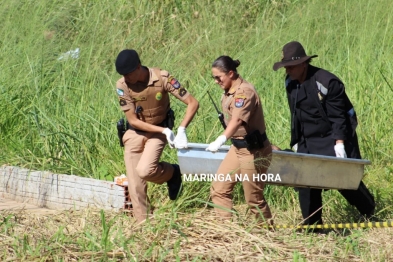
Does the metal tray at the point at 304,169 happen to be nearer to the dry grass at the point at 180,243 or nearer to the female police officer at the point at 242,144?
the female police officer at the point at 242,144

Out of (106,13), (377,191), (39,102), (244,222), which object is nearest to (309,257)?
(244,222)

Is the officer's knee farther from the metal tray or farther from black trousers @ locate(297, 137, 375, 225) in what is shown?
black trousers @ locate(297, 137, 375, 225)

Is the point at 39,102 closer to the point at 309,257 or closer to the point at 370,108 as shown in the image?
the point at 370,108

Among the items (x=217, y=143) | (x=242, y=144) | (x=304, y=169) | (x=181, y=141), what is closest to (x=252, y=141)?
(x=242, y=144)

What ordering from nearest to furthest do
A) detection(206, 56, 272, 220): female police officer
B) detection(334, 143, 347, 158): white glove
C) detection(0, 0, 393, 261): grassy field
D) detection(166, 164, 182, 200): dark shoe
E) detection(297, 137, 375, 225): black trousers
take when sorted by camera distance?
1. detection(0, 0, 393, 261): grassy field
2. detection(206, 56, 272, 220): female police officer
3. detection(334, 143, 347, 158): white glove
4. detection(297, 137, 375, 225): black trousers
5. detection(166, 164, 182, 200): dark shoe

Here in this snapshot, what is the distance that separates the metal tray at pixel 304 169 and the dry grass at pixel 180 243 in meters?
0.39

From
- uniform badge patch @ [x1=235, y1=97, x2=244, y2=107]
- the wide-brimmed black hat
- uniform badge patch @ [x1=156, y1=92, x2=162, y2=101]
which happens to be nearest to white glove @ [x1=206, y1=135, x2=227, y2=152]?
uniform badge patch @ [x1=235, y1=97, x2=244, y2=107]

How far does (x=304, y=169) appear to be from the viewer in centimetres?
568

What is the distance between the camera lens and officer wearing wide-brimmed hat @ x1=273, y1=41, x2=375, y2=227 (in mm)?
6098

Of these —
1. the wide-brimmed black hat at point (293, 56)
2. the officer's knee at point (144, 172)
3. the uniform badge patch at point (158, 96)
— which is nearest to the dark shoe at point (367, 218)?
the wide-brimmed black hat at point (293, 56)

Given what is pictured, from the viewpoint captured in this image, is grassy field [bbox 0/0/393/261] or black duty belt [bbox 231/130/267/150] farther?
black duty belt [bbox 231/130/267/150]

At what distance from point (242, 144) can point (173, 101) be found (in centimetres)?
287

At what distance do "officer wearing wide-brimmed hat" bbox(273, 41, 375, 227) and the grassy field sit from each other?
0.97ft

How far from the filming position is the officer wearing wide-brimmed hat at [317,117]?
240 inches
